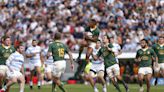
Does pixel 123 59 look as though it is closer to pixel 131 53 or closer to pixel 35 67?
pixel 131 53

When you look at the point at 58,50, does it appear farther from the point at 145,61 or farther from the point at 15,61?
the point at 145,61

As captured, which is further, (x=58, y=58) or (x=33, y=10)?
(x=33, y=10)

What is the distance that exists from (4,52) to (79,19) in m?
17.6

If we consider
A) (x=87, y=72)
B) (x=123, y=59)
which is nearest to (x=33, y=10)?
(x=123, y=59)

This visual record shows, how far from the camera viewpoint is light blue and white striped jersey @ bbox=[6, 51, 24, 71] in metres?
23.4

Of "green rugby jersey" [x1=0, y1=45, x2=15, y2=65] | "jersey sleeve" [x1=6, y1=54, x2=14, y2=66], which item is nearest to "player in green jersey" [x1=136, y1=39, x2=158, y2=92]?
"green rugby jersey" [x1=0, y1=45, x2=15, y2=65]

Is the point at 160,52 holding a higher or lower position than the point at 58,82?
higher

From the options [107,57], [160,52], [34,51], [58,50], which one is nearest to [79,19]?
[34,51]

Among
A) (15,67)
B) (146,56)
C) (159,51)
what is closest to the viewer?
(15,67)

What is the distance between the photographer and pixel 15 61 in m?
23.5

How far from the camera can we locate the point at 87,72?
1054 inches

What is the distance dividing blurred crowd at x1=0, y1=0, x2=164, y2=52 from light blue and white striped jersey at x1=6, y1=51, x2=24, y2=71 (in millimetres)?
13230

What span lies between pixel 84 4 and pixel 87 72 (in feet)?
55.7

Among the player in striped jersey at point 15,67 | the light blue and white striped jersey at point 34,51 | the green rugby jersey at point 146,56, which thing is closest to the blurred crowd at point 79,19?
the light blue and white striped jersey at point 34,51
